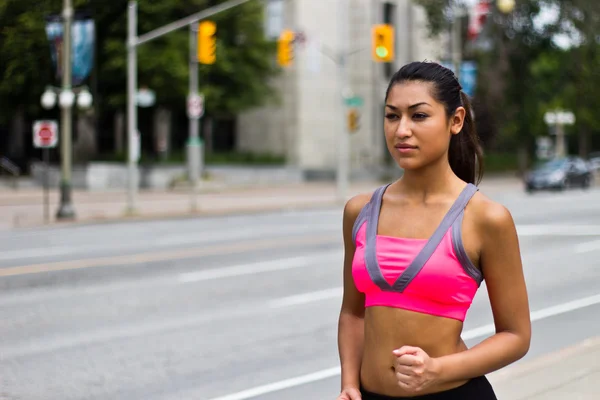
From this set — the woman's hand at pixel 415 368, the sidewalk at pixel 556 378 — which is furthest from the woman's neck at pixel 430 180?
the sidewalk at pixel 556 378

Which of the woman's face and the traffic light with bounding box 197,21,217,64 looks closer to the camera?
the woman's face

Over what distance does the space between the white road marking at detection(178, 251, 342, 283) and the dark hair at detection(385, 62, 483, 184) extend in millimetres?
11358

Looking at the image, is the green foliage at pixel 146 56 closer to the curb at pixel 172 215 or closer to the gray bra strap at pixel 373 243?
the curb at pixel 172 215

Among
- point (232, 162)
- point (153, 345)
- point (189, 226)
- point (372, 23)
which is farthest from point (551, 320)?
point (372, 23)

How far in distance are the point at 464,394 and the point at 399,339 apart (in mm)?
255

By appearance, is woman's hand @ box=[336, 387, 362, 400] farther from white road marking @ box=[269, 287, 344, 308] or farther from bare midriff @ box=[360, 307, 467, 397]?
white road marking @ box=[269, 287, 344, 308]

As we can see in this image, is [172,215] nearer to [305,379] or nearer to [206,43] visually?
[206,43]

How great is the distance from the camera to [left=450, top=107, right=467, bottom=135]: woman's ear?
2.87m

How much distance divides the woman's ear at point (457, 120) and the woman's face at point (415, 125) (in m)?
0.06

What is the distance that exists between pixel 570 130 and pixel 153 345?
8542cm

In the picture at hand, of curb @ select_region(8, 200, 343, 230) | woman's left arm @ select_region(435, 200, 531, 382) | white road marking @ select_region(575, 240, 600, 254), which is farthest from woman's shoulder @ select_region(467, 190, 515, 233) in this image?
curb @ select_region(8, 200, 343, 230)

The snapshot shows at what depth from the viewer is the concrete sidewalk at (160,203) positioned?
29.4 meters

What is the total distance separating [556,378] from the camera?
646cm

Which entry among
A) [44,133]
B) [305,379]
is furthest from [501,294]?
[44,133]
